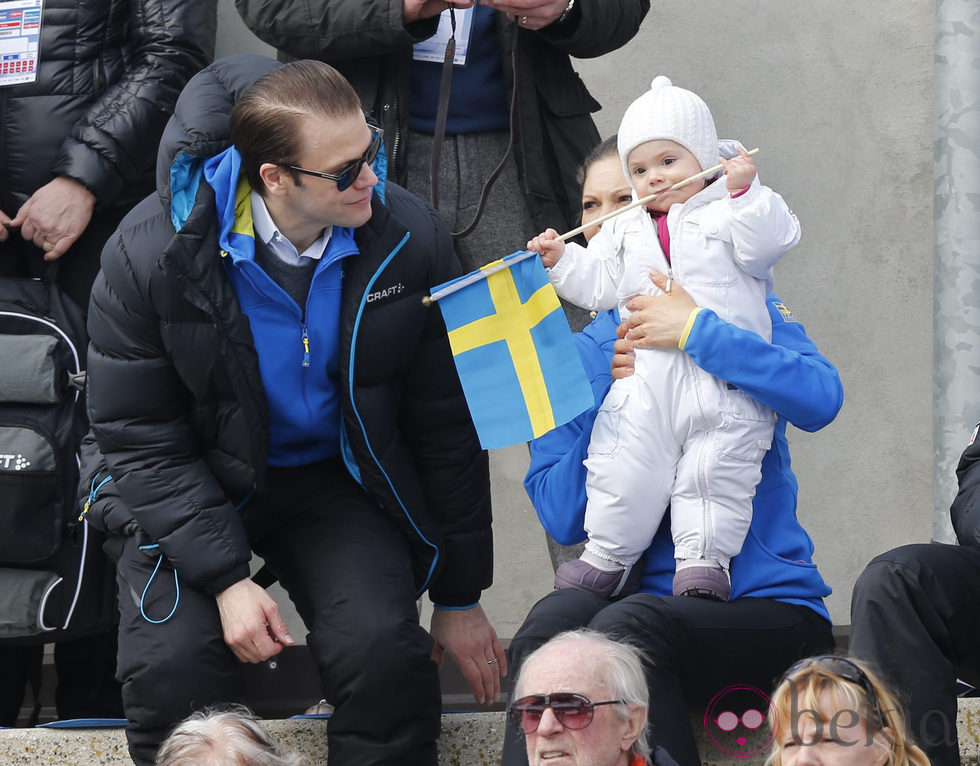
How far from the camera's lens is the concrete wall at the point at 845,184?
5.18 metres

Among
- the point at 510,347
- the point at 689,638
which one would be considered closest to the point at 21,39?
the point at 510,347

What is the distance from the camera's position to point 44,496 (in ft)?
13.1

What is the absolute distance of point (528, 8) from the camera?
378 centimetres

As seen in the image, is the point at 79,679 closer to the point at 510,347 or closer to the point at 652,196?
the point at 510,347

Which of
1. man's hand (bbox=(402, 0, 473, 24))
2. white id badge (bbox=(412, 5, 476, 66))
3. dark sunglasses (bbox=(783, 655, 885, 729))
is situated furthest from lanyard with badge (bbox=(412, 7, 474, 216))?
dark sunglasses (bbox=(783, 655, 885, 729))

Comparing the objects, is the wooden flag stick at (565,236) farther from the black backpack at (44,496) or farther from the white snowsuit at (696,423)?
the black backpack at (44,496)

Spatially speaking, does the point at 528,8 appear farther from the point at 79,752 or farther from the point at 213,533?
the point at 79,752

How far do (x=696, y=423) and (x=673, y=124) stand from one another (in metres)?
0.65

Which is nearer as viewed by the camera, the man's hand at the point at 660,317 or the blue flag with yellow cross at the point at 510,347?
the man's hand at the point at 660,317

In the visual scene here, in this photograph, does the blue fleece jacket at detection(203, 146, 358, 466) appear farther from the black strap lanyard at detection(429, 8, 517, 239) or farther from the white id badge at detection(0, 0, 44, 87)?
the white id badge at detection(0, 0, 44, 87)

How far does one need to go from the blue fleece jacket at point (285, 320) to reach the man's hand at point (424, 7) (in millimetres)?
689

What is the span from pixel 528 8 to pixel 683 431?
1.19 m

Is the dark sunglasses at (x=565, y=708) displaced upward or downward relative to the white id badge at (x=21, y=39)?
downward

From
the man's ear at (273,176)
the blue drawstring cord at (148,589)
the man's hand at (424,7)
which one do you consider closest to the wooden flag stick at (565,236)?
the man's ear at (273,176)
